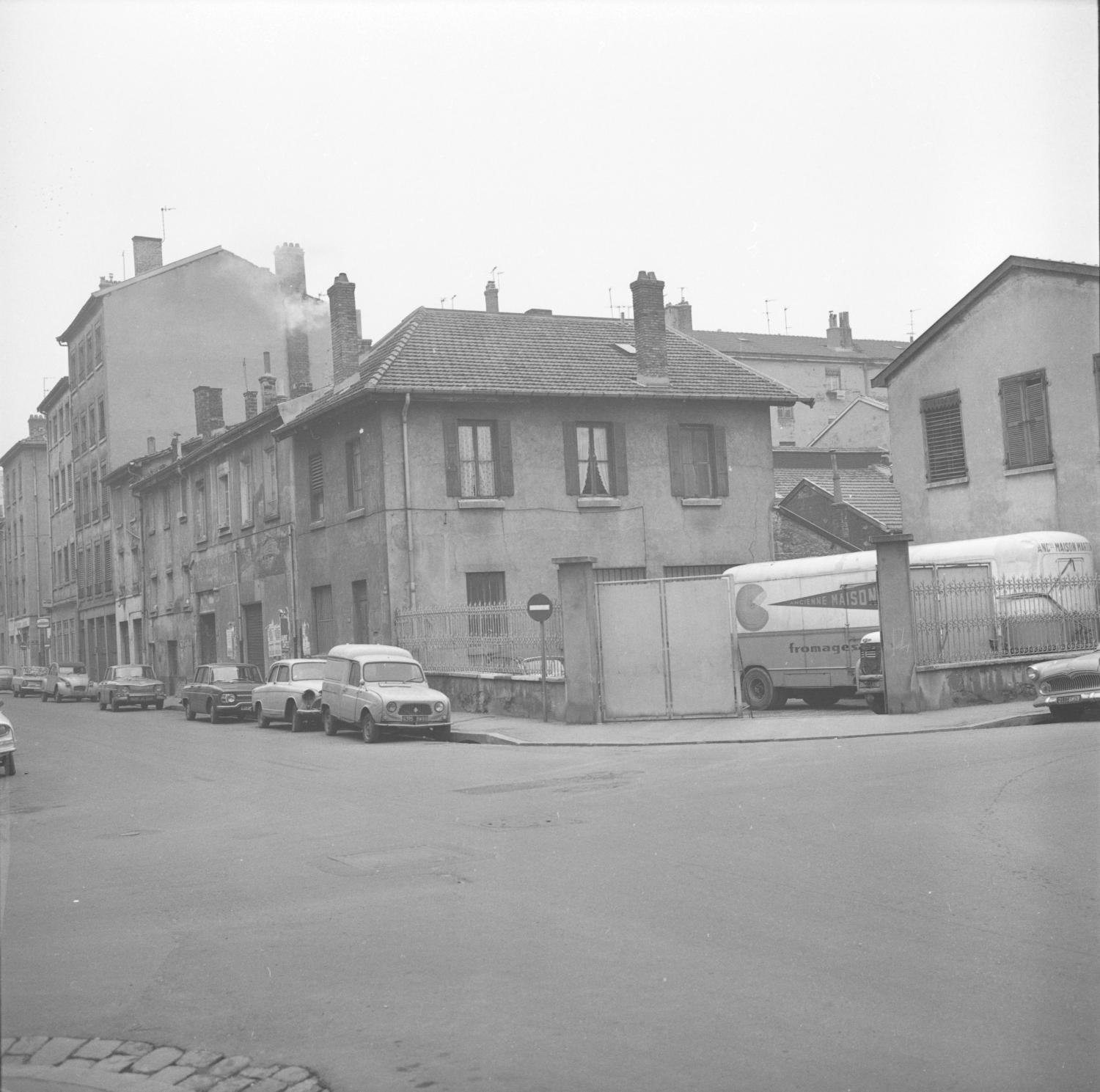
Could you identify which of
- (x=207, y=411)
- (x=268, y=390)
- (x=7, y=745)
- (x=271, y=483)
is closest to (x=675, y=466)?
(x=271, y=483)

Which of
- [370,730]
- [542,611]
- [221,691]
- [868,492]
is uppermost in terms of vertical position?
[868,492]

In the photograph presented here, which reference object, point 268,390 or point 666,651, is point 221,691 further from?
point 666,651

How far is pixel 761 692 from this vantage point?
26.0 m

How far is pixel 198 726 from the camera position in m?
30.1

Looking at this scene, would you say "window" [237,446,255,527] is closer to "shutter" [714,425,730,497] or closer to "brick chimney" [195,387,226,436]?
"brick chimney" [195,387,226,436]

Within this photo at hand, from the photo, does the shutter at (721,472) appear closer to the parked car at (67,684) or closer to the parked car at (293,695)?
the parked car at (293,695)

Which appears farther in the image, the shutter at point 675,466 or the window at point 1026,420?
the shutter at point 675,466

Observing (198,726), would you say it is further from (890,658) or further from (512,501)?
(890,658)

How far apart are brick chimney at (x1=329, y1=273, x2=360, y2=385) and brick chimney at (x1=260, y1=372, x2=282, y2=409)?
Result: 7.32 m

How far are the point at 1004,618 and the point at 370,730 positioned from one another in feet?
36.0

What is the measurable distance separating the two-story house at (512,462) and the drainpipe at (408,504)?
0.04 meters

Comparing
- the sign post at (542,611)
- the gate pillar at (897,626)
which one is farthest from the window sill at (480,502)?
the gate pillar at (897,626)

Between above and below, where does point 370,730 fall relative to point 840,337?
below

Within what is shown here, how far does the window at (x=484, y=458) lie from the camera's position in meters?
31.3
